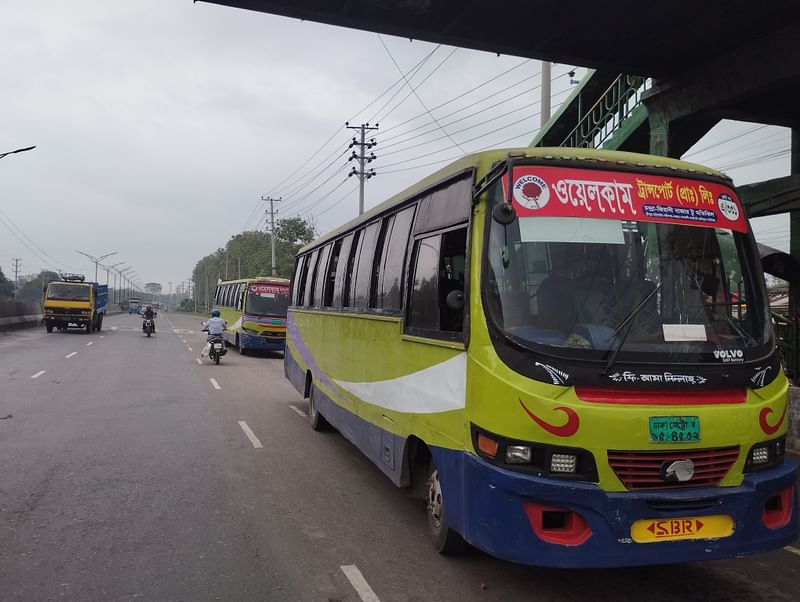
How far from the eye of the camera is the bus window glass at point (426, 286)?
197 inches

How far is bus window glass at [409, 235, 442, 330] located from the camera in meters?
5.01

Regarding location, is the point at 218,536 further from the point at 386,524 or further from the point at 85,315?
the point at 85,315

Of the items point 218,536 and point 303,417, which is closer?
point 218,536

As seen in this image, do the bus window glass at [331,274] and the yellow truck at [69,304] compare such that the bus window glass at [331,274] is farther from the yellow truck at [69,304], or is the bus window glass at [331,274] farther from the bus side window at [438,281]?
the yellow truck at [69,304]

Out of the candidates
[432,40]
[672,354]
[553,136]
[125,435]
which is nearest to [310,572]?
[672,354]

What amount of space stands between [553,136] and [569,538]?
44.7ft

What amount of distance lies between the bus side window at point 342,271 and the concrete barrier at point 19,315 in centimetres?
2969

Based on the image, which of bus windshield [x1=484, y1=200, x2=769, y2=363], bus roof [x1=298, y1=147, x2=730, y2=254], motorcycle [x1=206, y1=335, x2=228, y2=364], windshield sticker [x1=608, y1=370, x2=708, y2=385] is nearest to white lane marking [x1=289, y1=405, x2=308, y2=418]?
bus roof [x1=298, y1=147, x2=730, y2=254]

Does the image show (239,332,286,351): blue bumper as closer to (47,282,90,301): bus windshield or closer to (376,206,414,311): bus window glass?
(47,282,90,301): bus windshield

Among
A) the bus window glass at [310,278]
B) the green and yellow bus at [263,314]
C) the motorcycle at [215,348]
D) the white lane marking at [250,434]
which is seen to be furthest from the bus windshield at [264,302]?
the white lane marking at [250,434]

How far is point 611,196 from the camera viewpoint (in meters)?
4.33

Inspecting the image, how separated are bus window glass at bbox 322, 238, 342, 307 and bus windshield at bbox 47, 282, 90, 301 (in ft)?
94.7

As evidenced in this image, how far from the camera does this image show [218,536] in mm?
5152

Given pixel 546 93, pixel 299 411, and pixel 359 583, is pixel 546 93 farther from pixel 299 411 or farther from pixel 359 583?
pixel 359 583
